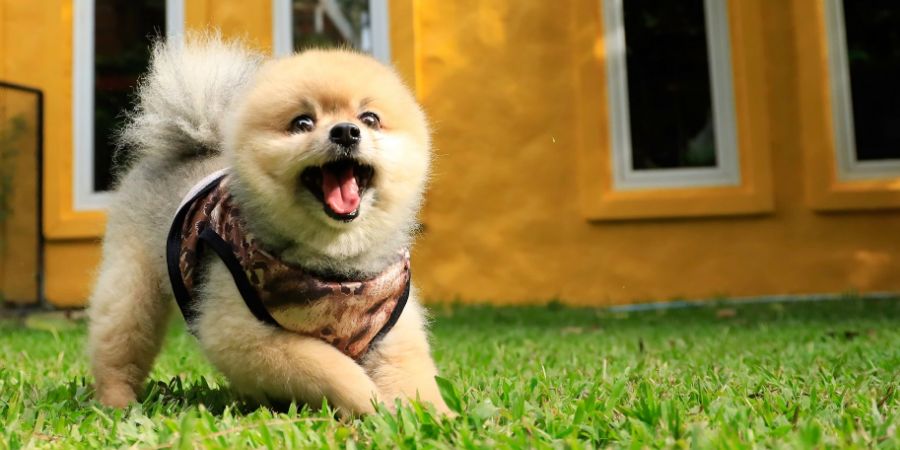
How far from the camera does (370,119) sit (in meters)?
2.29

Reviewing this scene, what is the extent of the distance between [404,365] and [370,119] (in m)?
0.72

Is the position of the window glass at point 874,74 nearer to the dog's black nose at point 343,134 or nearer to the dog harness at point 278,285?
the dog harness at point 278,285

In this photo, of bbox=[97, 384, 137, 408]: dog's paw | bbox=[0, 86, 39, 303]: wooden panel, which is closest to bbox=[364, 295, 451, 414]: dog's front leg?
bbox=[97, 384, 137, 408]: dog's paw

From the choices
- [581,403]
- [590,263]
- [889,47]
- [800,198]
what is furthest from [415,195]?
[889,47]

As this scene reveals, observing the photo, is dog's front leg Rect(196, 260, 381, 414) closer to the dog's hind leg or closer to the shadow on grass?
the shadow on grass

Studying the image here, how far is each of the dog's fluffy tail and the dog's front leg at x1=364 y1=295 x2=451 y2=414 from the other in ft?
3.30

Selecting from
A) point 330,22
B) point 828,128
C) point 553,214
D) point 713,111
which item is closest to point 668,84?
point 713,111

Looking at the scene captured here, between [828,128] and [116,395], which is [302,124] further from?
[828,128]

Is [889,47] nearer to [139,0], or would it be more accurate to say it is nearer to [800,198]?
[800,198]

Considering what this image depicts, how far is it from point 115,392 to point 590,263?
16.0 ft

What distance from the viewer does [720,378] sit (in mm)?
2836

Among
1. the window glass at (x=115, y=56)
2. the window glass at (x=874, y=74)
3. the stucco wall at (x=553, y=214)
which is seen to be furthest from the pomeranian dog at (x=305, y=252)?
the window glass at (x=874, y=74)

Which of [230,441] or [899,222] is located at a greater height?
[899,222]

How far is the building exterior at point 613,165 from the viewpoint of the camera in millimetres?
6816
